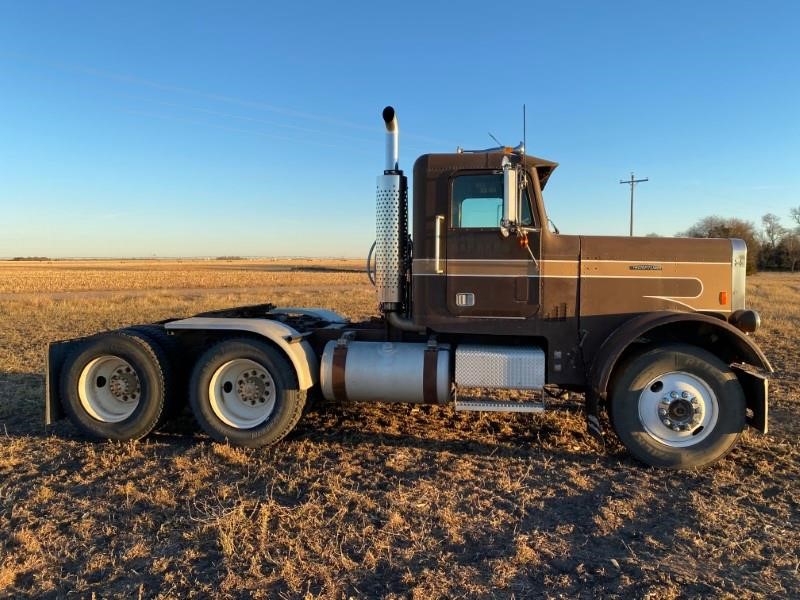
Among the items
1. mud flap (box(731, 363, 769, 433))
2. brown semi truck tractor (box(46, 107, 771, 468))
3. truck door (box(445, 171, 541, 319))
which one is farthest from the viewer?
truck door (box(445, 171, 541, 319))

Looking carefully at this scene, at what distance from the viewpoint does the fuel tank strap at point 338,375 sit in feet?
17.7

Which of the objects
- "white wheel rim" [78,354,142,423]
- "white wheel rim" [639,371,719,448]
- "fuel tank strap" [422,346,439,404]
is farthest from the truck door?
"white wheel rim" [78,354,142,423]

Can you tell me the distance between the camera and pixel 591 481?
179 inches

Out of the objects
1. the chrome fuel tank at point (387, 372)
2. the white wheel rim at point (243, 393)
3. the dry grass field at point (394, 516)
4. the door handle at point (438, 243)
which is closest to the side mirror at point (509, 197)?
the door handle at point (438, 243)

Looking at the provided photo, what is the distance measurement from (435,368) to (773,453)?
3.38 meters

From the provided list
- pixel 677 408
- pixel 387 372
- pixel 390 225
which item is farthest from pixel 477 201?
pixel 677 408

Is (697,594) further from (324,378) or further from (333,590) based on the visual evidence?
(324,378)

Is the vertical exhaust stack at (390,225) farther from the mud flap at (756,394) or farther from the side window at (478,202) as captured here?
the mud flap at (756,394)

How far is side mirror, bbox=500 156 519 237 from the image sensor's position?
4762mm

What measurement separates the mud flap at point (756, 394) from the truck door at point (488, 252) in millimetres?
1957

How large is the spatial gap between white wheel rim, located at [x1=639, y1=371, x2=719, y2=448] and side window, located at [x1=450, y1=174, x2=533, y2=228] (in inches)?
76.1

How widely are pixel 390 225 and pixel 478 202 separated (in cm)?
94

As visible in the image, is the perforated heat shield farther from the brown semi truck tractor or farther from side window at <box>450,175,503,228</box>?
side window at <box>450,175,503,228</box>

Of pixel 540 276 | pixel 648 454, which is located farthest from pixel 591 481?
pixel 540 276
